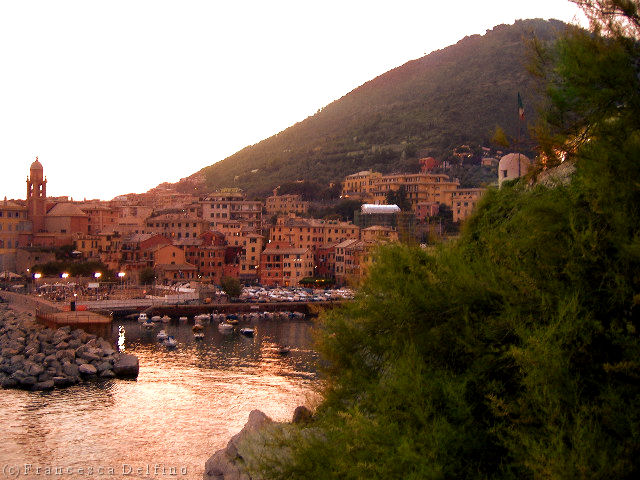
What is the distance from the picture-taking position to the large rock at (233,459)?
11.8m

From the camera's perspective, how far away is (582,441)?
4098 mm

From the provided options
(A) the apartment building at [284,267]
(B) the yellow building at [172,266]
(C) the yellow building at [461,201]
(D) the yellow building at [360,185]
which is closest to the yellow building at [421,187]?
(D) the yellow building at [360,185]

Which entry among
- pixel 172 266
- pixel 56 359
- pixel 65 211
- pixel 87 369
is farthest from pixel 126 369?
pixel 65 211

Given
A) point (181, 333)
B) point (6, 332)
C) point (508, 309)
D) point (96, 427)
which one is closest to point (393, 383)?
point (508, 309)

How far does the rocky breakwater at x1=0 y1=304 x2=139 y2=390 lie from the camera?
70.7 feet

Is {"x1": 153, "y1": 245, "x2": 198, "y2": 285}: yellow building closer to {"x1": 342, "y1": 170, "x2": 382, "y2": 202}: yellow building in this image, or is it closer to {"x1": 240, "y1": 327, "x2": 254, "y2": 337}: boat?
{"x1": 240, "y1": 327, "x2": 254, "y2": 337}: boat

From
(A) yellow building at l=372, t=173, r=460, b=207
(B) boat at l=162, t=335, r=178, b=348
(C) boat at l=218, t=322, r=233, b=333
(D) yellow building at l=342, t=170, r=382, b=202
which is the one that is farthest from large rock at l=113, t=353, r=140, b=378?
(D) yellow building at l=342, t=170, r=382, b=202

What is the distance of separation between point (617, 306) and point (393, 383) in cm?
183

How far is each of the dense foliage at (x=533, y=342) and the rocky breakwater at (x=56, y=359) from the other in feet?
58.1

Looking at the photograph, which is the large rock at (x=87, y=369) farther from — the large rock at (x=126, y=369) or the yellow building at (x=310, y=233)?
the yellow building at (x=310, y=233)

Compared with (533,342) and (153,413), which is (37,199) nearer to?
(153,413)

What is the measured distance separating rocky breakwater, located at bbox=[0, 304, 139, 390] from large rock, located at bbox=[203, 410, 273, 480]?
10.3 m

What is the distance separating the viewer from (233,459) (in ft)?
41.1

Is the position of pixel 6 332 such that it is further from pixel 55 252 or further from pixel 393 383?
pixel 393 383
